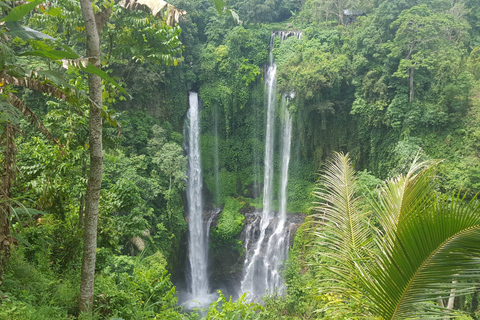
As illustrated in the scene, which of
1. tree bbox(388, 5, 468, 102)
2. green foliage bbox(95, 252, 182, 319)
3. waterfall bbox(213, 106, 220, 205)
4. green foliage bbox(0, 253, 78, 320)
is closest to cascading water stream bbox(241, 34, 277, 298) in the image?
waterfall bbox(213, 106, 220, 205)

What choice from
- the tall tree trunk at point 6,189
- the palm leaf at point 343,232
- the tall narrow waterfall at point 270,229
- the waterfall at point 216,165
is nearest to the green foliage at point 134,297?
the tall tree trunk at point 6,189

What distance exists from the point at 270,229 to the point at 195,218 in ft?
13.1

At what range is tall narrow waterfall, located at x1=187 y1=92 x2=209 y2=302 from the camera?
608 inches

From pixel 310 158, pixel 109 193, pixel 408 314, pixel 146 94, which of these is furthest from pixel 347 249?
pixel 310 158

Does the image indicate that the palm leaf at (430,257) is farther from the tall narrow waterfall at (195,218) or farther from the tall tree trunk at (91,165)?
the tall narrow waterfall at (195,218)

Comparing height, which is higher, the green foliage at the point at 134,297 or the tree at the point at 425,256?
the tree at the point at 425,256

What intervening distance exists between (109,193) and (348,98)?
1372cm

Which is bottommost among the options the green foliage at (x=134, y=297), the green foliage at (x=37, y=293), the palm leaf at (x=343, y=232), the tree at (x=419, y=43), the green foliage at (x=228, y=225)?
the green foliage at (x=228, y=225)

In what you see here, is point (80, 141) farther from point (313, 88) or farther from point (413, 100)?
point (413, 100)

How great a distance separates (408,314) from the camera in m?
1.53

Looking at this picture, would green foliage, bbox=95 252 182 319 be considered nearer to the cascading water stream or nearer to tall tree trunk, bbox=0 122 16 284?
tall tree trunk, bbox=0 122 16 284

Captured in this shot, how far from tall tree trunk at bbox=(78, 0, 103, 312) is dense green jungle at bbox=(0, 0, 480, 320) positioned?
7cm

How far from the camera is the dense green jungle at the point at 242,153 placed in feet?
5.93

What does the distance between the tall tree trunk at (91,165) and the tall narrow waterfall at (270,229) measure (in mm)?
11457
